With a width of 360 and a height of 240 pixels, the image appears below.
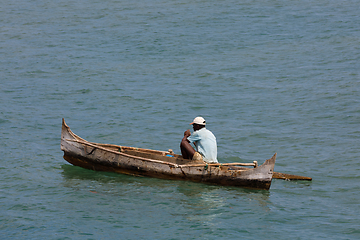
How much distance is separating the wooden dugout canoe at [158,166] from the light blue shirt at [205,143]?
0.25 meters

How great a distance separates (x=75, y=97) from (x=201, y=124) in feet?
34.9

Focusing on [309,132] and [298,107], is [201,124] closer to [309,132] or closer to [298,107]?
[309,132]

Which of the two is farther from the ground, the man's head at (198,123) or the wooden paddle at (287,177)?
the man's head at (198,123)

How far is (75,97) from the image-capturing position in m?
20.5

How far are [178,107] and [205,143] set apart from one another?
797cm

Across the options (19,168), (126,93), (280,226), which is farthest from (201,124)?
(126,93)

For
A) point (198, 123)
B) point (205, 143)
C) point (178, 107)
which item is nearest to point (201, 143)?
point (205, 143)

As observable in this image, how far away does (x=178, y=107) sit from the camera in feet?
62.3

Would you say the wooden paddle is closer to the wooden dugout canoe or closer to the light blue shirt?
the wooden dugout canoe

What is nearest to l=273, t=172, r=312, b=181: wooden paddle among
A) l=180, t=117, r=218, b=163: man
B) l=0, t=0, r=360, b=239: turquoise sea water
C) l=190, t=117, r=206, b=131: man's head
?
l=0, t=0, r=360, b=239: turquoise sea water

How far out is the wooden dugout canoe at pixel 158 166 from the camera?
10.7 metres

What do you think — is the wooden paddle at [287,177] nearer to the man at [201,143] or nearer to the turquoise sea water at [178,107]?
the turquoise sea water at [178,107]

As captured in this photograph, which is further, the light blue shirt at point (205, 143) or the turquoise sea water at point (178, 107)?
the light blue shirt at point (205, 143)

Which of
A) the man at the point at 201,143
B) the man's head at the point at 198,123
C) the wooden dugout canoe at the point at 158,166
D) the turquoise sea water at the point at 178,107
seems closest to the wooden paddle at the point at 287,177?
the turquoise sea water at the point at 178,107
